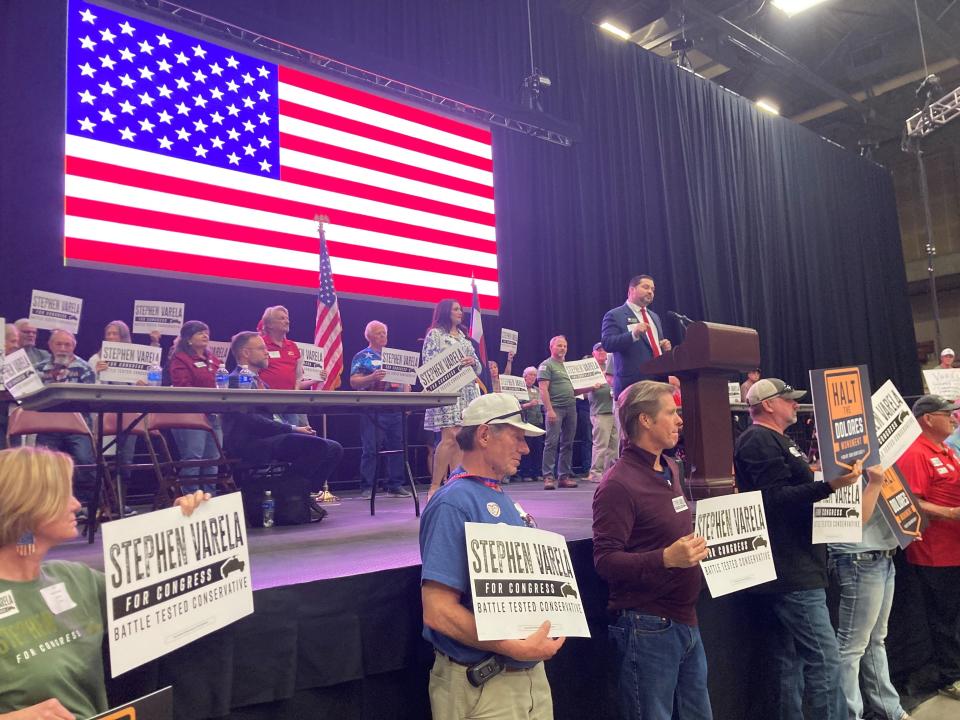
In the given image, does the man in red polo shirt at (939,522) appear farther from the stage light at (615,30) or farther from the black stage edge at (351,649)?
the stage light at (615,30)

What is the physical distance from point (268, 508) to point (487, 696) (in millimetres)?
2362

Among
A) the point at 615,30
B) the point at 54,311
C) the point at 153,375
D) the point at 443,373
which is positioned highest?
the point at 615,30

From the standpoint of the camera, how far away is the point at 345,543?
312 cm

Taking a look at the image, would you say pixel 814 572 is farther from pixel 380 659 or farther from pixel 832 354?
pixel 832 354

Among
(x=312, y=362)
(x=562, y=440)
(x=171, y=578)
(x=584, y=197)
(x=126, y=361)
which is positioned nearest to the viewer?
(x=171, y=578)

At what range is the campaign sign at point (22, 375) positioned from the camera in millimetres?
2990

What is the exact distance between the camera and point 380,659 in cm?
227

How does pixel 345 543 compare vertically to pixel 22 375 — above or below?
→ below

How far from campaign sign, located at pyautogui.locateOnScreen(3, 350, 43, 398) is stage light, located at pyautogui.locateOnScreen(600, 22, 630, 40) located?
8937 mm

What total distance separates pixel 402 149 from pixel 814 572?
226 inches

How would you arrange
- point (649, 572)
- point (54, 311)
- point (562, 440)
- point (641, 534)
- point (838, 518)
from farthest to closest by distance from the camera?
point (562, 440), point (54, 311), point (838, 518), point (641, 534), point (649, 572)

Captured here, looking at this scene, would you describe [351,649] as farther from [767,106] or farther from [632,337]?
[767,106]

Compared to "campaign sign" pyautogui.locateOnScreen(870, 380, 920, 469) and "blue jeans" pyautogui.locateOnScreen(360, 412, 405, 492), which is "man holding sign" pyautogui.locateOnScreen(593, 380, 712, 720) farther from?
"blue jeans" pyautogui.locateOnScreen(360, 412, 405, 492)

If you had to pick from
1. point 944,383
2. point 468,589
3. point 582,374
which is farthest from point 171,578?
point 944,383
